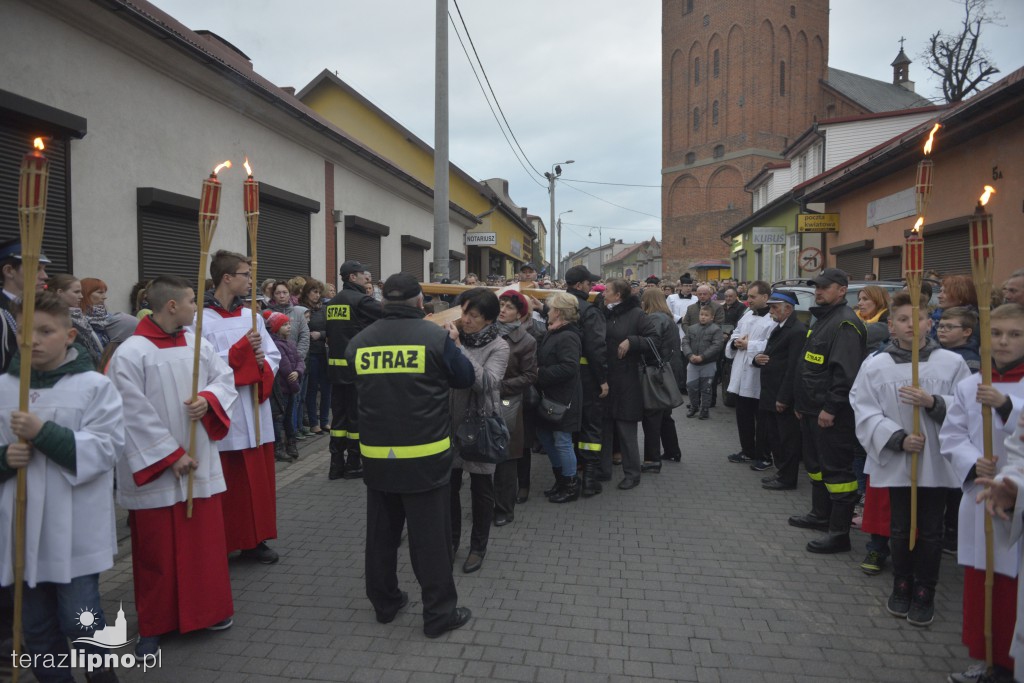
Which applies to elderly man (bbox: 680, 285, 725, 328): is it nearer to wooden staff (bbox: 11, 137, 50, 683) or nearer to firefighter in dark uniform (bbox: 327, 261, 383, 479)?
firefighter in dark uniform (bbox: 327, 261, 383, 479)

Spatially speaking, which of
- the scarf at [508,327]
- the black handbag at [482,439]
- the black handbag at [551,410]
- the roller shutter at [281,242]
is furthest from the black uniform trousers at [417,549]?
the roller shutter at [281,242]

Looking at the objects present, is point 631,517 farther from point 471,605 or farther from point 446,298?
point 446,298

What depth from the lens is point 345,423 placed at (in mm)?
7012

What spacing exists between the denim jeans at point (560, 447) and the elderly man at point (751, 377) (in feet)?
7.95

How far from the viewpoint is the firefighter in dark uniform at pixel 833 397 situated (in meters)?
4.91

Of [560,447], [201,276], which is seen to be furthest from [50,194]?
[560,447]

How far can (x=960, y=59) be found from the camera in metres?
31.8

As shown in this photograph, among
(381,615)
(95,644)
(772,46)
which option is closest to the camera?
(95,644)

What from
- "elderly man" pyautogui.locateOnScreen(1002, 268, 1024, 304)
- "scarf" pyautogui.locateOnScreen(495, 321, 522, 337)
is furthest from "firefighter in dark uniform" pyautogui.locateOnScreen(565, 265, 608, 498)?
"elderly man" pyautogui.locateOnScreen(1002, 268, 1024, 304)

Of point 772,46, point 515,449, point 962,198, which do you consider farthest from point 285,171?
point 772,46

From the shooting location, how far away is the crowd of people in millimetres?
3008

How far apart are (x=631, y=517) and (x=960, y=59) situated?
118 ft

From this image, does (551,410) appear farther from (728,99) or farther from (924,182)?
(728,99)

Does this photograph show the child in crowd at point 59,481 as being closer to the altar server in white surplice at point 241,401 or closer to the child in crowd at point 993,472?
the altar server in white surplice at point 241,401
